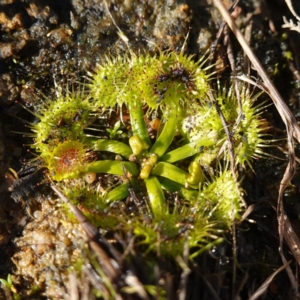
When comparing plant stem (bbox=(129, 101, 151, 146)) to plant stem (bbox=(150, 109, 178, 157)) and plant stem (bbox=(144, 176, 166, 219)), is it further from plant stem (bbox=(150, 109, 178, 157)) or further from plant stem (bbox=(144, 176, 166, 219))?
plant stem (bbox=(144, 176, 166, 219))

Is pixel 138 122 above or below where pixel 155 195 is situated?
above

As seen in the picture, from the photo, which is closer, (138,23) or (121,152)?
(121,152)

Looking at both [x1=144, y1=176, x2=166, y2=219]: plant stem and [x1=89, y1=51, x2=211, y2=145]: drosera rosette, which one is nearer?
[x1=144, y1=176, x2=166, y2=219]: plant stem

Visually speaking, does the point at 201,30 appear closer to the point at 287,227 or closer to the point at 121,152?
the point at 121,152

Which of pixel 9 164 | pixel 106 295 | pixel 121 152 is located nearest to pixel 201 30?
pixel 121 152

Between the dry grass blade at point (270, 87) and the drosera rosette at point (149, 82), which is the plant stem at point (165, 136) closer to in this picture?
the drosera rosette at point (149, 82)

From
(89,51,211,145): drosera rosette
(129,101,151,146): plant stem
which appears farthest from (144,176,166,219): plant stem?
(89,51,211,145): drosera rosette

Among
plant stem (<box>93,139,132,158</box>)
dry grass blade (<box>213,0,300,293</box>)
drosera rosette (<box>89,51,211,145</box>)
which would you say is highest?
drosera rosette (<box>89,51,211,145</box>)

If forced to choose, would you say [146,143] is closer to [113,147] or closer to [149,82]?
[113,147]

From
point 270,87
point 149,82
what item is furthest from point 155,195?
point 270,87
